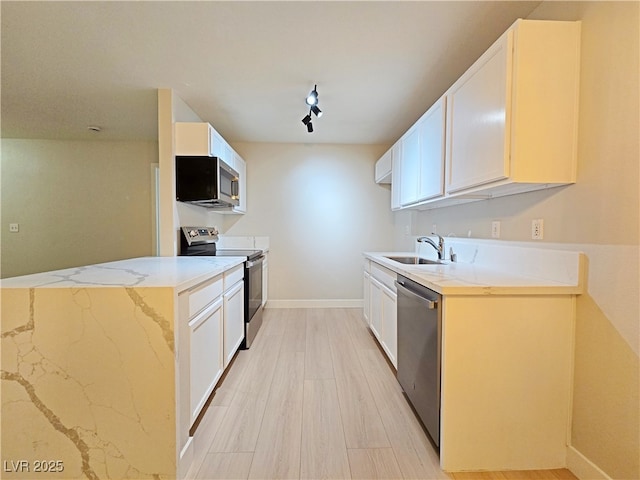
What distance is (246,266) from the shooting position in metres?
2.82

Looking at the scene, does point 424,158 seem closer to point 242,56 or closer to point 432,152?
point 432,152

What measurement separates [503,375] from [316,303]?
121 inches

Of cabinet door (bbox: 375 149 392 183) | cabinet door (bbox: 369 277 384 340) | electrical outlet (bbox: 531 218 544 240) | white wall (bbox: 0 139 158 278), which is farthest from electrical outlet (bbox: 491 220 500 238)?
white wall (bbox: 0 139 158 278)

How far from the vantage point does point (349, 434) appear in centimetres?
165

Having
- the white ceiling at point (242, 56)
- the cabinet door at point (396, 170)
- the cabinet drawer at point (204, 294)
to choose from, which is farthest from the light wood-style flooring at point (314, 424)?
the white ceiling at point (242, 56)

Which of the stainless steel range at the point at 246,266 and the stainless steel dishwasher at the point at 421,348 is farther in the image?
the stainless steel range at the point at 246,266

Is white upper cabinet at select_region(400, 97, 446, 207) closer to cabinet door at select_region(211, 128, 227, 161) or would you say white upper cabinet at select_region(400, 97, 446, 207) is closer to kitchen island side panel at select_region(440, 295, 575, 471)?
kitchen island side panel at select_region(440, 295, 575, 471)

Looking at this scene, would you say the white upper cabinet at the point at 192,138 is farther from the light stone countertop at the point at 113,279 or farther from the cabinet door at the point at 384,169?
the cabinet door at the point at 384,169

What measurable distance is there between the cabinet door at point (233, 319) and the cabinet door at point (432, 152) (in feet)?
5.88

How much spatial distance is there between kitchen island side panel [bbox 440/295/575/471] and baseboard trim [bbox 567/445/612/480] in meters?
0.12

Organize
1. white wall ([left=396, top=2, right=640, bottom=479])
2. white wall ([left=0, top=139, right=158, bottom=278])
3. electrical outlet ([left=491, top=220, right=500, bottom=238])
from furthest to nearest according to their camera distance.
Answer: white wall ([left=0, top=139, right=158, bottom=278]), electrical outlet ([left=491, top=220, right=500, bottom=238]), white wall ([left=396, top=2, right=640, bottom=479])

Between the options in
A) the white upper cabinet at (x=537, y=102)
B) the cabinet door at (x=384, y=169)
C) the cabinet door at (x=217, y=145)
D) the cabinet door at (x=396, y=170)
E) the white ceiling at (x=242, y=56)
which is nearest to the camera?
the white upper cabinet at (x=537, y=102)

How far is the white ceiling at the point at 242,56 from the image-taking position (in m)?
1.66

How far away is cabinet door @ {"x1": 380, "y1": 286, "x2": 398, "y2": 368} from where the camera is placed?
7.34ft
